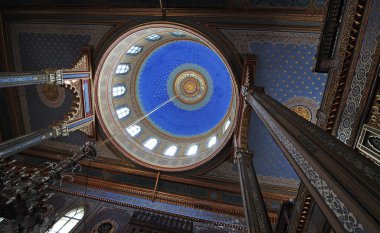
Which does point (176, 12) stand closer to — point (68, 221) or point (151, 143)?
point (151, 143)

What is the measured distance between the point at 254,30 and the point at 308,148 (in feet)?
18.9

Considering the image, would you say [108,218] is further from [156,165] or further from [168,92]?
[168,92]

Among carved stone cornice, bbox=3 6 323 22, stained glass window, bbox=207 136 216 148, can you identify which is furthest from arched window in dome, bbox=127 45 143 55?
stained glass window, bbox=207 136 216 148

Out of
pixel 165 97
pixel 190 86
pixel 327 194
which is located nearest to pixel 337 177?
pixel 327 194

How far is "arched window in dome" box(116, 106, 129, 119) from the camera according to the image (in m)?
11.8

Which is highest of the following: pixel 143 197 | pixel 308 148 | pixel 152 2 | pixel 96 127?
pixel 152 2

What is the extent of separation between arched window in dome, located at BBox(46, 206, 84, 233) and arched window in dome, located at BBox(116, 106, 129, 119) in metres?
4.59

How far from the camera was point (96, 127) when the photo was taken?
1026cm

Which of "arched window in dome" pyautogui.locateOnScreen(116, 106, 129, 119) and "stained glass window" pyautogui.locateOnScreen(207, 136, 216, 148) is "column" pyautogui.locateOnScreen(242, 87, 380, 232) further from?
"arched window in dome" pyautogui.locateOnScreen(116, 106, 129, 119)

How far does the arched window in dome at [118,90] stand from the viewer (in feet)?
38.1

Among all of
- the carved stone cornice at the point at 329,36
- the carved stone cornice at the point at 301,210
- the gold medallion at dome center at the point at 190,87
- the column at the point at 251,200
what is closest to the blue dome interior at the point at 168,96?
the gold medallion at dome center at the point at 190,87

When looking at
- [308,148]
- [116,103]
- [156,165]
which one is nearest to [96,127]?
[116,103]

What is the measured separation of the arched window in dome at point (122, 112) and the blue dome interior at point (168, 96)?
1407mm

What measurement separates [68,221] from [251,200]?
231 inches
